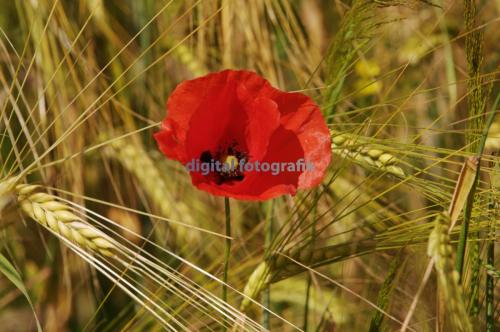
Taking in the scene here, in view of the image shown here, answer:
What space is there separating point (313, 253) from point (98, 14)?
22.1 inches

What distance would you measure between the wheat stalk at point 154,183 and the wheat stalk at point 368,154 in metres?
0.32

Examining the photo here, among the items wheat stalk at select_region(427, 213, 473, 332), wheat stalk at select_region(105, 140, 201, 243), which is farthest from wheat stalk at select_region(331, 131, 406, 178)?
wheat stalk at select_region(105, 140, 201, 243)

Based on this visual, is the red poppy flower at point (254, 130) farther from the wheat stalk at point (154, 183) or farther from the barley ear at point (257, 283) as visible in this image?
the wheat stalk at point (154, 183)

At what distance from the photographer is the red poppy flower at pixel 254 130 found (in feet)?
2.05

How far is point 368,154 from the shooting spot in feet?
2.32

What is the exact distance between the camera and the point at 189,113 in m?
0.65

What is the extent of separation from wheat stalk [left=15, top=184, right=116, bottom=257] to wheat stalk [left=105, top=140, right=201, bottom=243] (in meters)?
0.36

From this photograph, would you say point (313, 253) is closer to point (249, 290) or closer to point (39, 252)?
point (249, 290)

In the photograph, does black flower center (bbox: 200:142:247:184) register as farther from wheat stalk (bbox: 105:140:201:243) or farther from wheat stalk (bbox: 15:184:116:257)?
wheat stalk (bbox: 105:140:201:243)

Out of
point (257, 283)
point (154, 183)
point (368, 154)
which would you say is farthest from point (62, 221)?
point (154, 183)

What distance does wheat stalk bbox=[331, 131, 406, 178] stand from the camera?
26.4 inches

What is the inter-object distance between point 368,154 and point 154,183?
39cm

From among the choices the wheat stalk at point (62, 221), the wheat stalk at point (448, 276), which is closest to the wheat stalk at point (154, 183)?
the wheat stalk at point (62, 221)

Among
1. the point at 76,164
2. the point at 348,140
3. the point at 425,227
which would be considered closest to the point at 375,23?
Result: the point at 348,140
